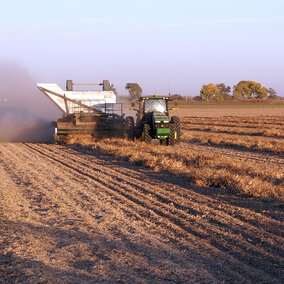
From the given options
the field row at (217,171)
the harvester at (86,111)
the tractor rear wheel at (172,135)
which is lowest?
the field row at (217,171)

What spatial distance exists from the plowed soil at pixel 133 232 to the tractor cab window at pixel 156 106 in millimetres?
7911

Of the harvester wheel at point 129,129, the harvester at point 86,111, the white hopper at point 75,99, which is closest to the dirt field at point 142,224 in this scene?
the harvester wheel at point 129,129

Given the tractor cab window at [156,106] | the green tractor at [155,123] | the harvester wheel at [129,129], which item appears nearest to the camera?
the green tractor at [155,123]

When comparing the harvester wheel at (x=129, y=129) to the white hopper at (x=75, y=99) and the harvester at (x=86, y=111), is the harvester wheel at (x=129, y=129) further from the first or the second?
the white hopper at (x=75, y=99)

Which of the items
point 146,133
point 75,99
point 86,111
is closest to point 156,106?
point 146,133

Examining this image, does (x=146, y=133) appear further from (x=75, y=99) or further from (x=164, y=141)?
(x=75, y=99)

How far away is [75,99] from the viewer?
21.8 meters

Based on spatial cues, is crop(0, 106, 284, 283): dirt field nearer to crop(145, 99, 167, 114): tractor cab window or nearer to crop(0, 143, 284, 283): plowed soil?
crop(0, 143, 284, 283): plowed soil

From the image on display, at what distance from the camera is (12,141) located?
856 inches

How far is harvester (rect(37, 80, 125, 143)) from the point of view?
19.8 m

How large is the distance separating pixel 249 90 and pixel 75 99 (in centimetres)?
11932

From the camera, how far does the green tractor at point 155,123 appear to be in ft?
56.9

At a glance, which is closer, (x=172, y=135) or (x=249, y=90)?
(x=172, y=135)

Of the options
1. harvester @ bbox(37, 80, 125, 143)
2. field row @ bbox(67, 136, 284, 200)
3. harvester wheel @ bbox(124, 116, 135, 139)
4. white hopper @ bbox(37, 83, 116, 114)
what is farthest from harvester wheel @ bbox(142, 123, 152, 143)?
white hopper @ bbox(37, 83, 116, 114)
